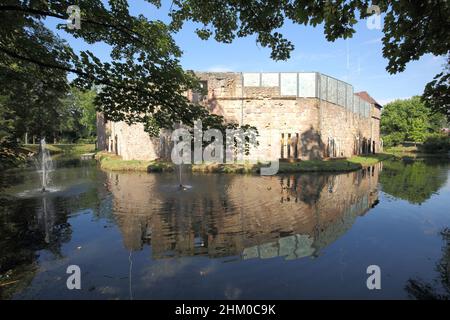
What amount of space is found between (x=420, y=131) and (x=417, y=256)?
65522 mm

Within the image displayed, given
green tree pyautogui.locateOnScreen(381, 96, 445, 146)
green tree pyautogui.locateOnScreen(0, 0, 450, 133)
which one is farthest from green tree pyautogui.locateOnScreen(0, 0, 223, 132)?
green tree pyautogui.locateOnScreen(381, 96, 445, 146)

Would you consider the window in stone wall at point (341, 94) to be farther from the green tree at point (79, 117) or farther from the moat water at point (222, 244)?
the green tree at point (79, 117)

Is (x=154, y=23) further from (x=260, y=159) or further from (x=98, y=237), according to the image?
(x=260, y=159)

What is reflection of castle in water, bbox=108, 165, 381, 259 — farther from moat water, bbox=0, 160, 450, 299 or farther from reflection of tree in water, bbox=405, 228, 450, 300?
reflection of tree in water, bbox=405, 228, 450, 300

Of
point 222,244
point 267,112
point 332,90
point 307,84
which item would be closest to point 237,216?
point 222,244

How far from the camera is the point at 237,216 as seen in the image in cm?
955

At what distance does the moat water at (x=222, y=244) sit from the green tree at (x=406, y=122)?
2206 inches

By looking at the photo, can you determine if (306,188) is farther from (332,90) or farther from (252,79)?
(332,90)

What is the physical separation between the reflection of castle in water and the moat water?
0.04m

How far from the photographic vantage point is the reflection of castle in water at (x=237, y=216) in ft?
23.0

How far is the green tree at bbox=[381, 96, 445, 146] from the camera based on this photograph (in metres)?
60.0

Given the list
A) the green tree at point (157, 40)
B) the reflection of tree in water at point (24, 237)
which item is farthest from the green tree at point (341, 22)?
the reflection of tree in water at point (24, 237)

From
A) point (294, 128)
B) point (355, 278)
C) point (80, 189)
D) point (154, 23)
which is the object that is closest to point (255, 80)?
point (294, 128)

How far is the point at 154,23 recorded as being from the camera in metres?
6.34
